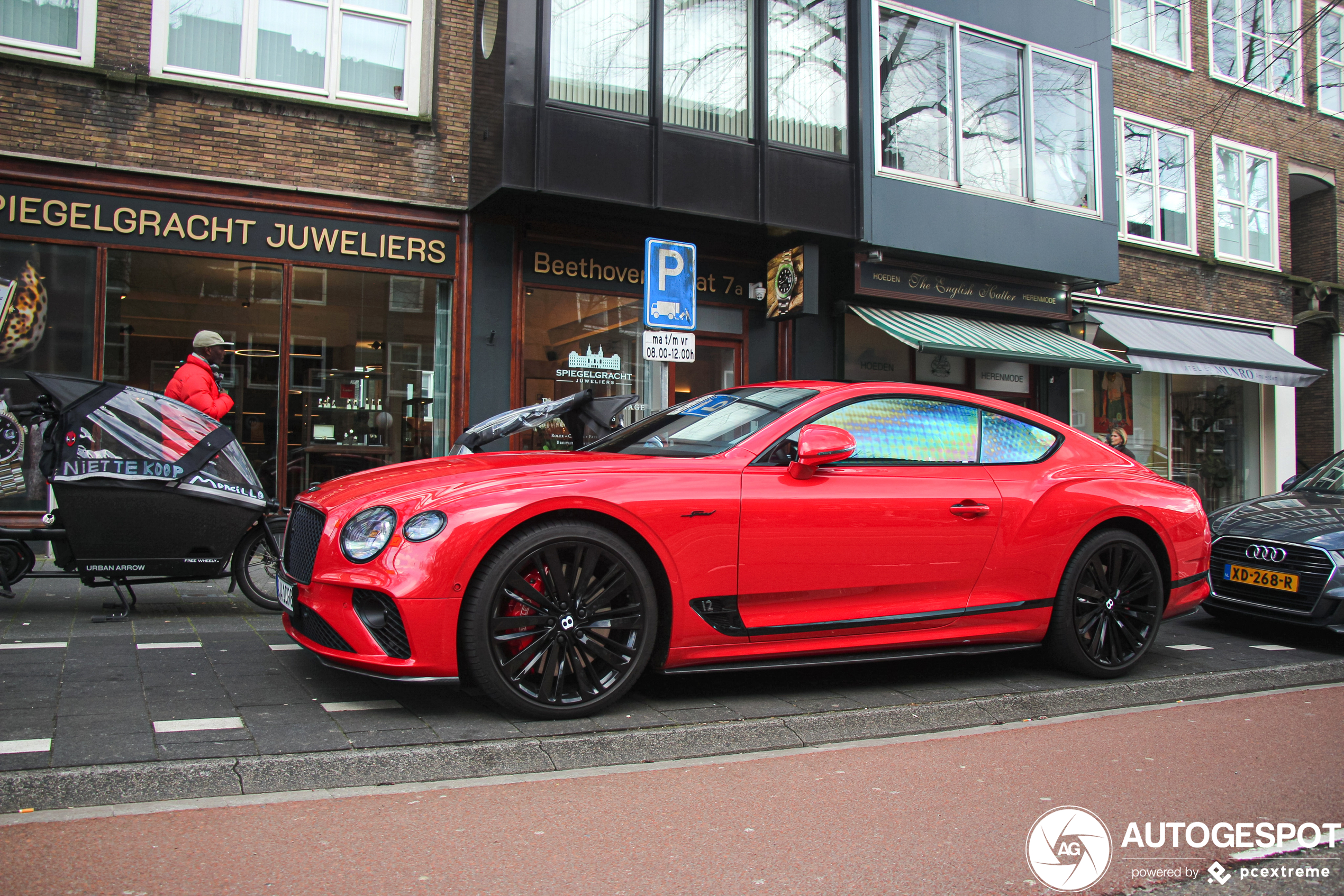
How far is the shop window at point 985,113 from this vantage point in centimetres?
1364

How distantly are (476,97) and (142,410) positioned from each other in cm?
647

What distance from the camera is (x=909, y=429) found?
199 inches

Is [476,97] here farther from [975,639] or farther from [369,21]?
[975,639]

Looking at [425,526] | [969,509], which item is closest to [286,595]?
[425,526]

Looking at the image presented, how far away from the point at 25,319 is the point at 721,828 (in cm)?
975

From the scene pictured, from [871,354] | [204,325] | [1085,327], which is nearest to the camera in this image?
[204,325]

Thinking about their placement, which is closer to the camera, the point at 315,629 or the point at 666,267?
the point at 315,629

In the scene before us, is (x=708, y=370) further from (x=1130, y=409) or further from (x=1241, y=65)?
(x=1241, y=65)

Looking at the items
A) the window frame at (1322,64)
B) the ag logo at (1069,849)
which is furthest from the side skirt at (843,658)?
the window frame at (1322,64)

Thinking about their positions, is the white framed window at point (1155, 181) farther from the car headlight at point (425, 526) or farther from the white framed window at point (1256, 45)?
the car headlight at point (425, 526)

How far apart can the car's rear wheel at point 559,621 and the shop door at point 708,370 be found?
8663 mm

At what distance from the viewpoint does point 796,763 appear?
3914 mm

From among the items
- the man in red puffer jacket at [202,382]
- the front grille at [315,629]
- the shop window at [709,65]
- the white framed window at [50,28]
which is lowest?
the front grille at [315,629]

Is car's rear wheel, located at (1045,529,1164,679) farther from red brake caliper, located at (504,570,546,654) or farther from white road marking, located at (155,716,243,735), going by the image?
white road marking, located at (155,716,243,735)
